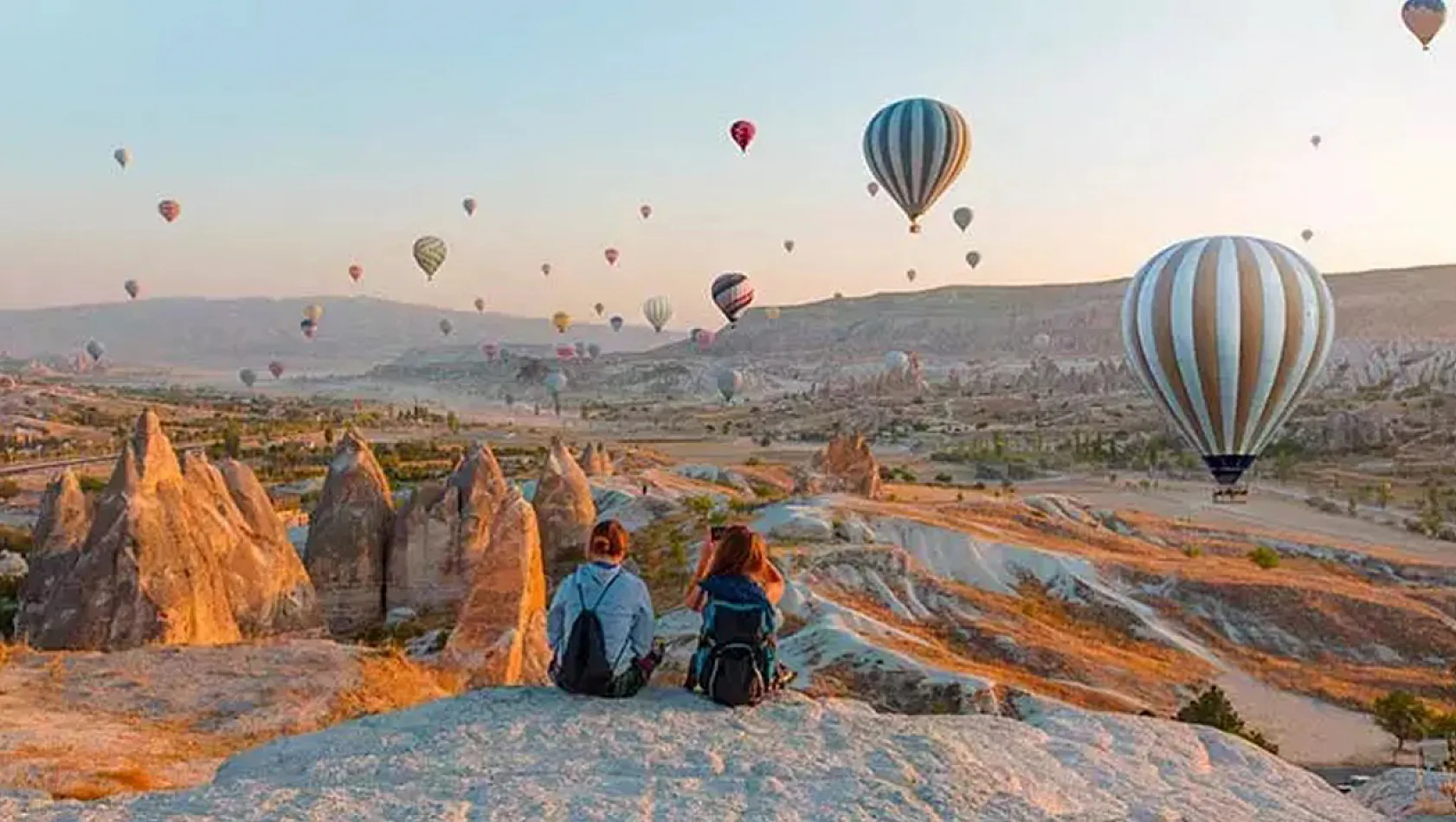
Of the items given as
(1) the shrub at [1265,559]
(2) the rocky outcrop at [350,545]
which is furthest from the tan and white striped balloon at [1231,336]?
(2) the rocky outcrop at [350,545]

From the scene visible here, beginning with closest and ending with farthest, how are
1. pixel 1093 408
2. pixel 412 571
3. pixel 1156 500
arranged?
pixel 412 571 → pixel 1156 500 → pixel 1093 408

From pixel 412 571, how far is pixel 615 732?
→ 15.4 metres

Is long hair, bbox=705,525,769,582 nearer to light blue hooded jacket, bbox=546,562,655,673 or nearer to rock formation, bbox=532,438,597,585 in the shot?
light blue hooded jacket, bbox=546,562,655,673

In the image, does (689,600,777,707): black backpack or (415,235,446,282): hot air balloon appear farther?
(415,235,446,282): hot air balloon

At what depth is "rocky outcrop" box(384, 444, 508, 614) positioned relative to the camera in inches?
838

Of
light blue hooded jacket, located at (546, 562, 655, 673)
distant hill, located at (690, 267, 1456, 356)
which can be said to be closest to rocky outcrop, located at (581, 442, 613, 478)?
light blue hooded jacket, located at (546, 562, 655, 673)

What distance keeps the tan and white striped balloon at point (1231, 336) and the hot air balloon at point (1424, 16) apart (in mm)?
19828

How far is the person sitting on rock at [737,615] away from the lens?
712 centimetres

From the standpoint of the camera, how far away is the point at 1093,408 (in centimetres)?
8719

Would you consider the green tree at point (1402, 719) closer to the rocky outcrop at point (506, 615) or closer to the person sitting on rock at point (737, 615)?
the rocky outcrop at point (506, 615)

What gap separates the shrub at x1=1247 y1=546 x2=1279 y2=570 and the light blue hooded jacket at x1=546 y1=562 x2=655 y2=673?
28989 mm

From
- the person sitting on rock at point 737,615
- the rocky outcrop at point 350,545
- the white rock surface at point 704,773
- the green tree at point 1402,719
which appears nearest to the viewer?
the white rock surface at point 704,773

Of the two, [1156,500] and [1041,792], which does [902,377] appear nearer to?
[1156,500]

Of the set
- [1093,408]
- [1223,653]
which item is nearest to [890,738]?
[1223,653]
